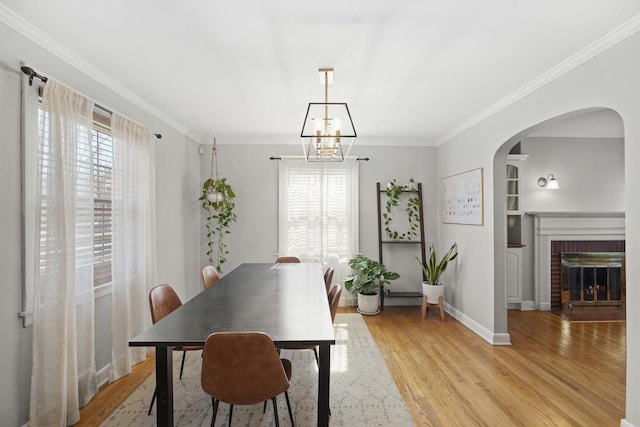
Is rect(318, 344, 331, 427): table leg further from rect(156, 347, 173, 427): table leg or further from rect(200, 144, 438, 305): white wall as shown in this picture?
rect(200, 144, 438, 305): white wall

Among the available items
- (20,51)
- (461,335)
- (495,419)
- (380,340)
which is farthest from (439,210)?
(20,51)

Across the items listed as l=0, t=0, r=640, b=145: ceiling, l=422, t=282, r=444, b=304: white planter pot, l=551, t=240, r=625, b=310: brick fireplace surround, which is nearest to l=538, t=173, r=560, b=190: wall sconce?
l=551, t=240, r=625, b=310: brick fireplace surround

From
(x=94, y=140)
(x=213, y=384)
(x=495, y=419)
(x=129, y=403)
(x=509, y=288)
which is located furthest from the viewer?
(x=509, y=288)

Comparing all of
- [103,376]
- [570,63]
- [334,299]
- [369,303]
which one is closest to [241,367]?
[334,299]

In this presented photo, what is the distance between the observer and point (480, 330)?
3.56 metres

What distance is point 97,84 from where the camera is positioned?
251 centimetres

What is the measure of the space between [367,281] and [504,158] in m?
2.18

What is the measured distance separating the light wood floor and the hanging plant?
4.19ft

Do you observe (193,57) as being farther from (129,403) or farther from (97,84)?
(129,403)

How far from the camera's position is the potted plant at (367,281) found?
4.26 meters

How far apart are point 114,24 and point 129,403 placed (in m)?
2.48

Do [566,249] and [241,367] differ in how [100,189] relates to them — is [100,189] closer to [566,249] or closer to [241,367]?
[241,367]

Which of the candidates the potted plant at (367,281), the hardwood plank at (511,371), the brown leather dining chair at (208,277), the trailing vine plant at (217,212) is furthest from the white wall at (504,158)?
the trailing vine plant at (217,212)

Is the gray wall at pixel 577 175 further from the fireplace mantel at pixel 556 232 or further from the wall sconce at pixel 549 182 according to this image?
the fireplace mantel at pixel 556 232
